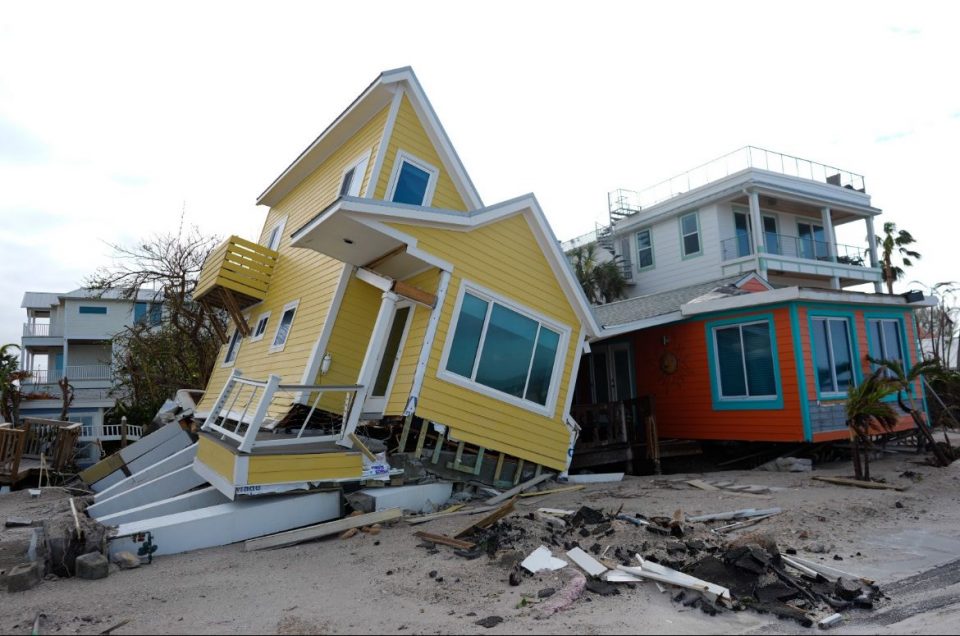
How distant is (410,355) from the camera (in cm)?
929

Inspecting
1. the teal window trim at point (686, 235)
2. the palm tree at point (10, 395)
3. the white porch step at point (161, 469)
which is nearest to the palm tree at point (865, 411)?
the white porch step at point (161, 469)

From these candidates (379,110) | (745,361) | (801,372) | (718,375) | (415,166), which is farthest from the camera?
(718,375)

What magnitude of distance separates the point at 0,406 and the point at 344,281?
53.5ft

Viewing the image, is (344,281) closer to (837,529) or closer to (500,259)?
(500,259)

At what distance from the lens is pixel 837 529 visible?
7.54 m

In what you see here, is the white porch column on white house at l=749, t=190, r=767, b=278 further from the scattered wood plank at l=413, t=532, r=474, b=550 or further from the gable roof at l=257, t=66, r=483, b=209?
the scattered wood plank at l=413, t=532, r=474, b=550

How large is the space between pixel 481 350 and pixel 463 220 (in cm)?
222

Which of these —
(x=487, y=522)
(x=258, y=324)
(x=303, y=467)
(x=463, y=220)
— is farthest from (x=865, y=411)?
(x=258, y=324)

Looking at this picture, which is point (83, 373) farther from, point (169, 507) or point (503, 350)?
point (503, 350)

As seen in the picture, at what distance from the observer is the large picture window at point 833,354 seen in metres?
12.6

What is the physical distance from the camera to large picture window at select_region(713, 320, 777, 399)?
1283 cm

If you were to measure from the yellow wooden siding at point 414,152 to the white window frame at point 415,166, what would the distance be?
6 cm

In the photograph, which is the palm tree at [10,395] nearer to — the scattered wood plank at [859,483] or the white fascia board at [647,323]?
the white fascia board at [647,323]

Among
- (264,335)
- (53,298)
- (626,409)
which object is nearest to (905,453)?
(626,409)
